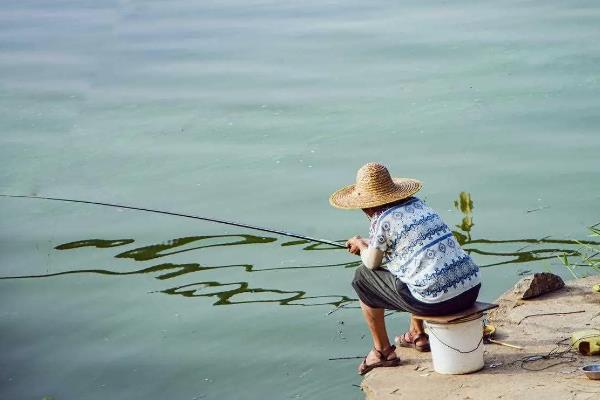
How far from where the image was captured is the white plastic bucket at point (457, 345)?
4508mm

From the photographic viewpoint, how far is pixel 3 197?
8.05m

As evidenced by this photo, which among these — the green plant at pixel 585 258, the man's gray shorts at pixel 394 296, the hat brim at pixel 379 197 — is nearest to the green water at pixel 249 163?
the green plant at pixel 585 258

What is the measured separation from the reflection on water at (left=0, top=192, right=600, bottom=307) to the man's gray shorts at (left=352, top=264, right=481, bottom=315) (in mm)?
1304

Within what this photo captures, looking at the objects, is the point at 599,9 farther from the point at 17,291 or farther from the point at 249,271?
the point at 17,291

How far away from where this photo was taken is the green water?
5.84 metres

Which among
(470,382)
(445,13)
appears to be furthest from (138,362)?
(445,13)

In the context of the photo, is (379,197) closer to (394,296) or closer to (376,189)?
(376,189)

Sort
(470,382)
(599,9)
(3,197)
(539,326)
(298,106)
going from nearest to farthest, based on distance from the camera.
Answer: (470,382)
(539,326)
(3,197)
(298,106)
(599,9)

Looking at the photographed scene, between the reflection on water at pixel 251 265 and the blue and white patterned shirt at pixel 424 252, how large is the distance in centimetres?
157

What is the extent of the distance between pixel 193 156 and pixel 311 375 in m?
3.28

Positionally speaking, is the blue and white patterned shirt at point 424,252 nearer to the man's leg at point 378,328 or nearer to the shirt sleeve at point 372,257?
the shirt sleeve at point 372,257

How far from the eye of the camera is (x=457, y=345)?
178 inches

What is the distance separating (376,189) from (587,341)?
0.97 meters

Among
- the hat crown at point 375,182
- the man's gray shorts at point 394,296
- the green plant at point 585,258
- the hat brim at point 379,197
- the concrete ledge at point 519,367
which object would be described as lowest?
the concrete ledge at point 519,367
